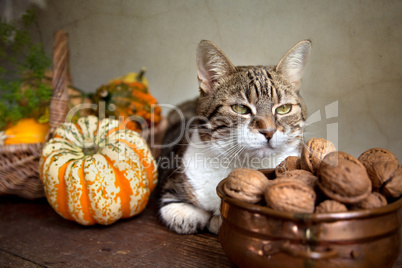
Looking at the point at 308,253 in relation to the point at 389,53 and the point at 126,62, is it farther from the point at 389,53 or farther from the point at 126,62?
the point at 126,62

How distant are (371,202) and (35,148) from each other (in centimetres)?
110

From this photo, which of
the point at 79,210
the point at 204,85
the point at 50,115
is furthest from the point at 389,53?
the point at 50,115

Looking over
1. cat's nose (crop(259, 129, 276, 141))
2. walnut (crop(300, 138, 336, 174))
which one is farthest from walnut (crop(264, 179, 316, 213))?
cat's nose (crop(259, 129, 276, 141))

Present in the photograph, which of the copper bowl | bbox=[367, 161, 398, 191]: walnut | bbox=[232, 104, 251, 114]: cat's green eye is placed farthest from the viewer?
bbox=[232, 104, 251, 114]: cat's green eye

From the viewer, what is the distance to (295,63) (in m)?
1.01

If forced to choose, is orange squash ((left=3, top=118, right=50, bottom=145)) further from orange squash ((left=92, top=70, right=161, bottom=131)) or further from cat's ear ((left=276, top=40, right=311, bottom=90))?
cat's ear ((left=276, top=40, right=311, bottom=90))

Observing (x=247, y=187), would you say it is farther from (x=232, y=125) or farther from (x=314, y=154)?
(x=232, y=125)

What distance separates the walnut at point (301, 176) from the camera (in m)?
0.67

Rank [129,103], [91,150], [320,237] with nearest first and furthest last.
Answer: [320,237] → [91,150] → [129,103]

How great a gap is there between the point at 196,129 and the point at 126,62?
444 mm

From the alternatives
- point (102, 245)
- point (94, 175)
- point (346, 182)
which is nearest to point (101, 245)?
point (102, 245)

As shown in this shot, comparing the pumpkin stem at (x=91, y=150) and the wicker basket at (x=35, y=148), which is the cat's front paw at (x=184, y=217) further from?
the wicker basket at (x=35, y=148)

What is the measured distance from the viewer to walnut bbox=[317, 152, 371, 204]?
0.58 metres

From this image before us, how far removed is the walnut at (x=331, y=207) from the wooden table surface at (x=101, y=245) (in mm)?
320
